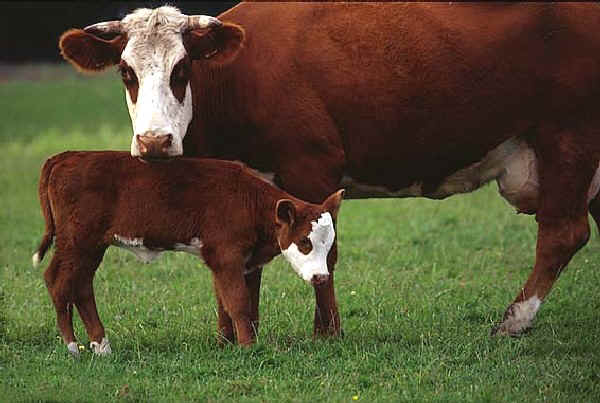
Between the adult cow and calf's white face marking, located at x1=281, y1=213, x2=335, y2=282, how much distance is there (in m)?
0.68

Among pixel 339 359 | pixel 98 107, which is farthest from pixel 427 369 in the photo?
pixel 98 107

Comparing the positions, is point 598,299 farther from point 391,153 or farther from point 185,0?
point 185,0

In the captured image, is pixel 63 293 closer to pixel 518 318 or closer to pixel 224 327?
pixel 224 327

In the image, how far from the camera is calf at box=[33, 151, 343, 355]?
292 inches

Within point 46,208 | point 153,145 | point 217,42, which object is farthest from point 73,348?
point 217,42

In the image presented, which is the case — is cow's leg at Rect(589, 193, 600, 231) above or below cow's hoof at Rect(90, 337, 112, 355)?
above

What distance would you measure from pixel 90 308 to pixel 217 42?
6.52 feet

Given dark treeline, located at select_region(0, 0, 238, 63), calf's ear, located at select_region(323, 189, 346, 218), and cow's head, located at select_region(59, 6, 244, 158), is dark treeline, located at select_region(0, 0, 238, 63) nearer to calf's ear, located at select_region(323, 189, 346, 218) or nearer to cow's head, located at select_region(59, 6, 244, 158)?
cow's head, located at select_region(59, 6, 244, 158)

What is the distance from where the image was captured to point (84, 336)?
8344 mm

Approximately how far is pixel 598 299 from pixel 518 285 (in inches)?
35.5

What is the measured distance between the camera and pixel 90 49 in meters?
7.93

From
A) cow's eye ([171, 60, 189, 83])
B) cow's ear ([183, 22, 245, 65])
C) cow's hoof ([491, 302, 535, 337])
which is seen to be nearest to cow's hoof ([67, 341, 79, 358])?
cow's eye ([171, 60, 189, 83])

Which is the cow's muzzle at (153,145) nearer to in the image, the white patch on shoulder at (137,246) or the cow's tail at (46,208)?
the white patch on shoulder at (137,246)

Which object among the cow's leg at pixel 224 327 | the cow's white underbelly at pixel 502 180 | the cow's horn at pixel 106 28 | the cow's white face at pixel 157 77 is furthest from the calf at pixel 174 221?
the cow's white underbelly at pixel 502 180
